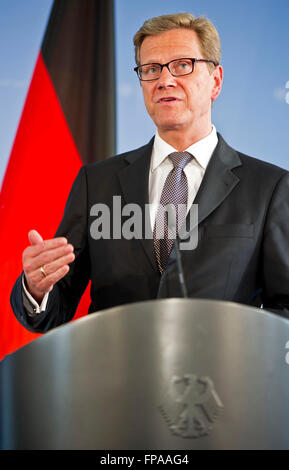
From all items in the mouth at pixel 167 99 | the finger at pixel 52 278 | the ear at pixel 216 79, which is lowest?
the finger at pixel 52 278

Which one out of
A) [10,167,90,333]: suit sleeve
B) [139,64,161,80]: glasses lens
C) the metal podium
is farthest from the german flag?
the metal podium

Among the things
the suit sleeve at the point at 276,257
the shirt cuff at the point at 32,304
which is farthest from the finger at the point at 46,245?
the suit sleeve at the point at 276,257

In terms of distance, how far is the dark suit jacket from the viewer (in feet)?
4.98

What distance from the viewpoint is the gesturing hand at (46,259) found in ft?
3.57

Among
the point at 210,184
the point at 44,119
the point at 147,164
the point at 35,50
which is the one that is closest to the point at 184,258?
the point at 210,184

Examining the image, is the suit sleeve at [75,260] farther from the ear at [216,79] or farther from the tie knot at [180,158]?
the ear at [216,79]

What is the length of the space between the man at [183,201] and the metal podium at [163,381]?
58cm

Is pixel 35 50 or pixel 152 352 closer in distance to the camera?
pixel 152 352

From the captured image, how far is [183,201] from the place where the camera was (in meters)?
1.60

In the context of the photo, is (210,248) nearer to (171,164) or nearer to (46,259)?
(171,164)

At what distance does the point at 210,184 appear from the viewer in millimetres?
1602

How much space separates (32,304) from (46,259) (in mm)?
287
